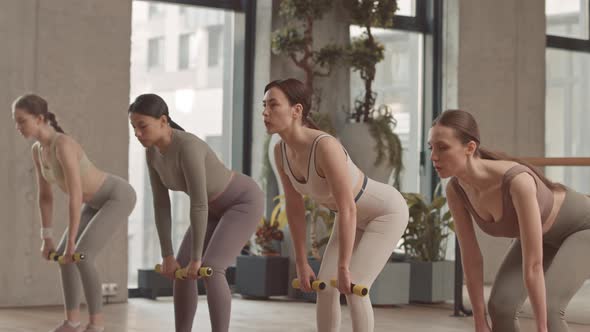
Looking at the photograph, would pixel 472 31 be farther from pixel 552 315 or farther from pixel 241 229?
pixel 552 315

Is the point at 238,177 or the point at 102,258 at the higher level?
the point at 238,177

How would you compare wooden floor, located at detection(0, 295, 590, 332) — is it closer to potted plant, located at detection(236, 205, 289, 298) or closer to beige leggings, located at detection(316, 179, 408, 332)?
potted plant, located at detection(236, 205, 289, 298)

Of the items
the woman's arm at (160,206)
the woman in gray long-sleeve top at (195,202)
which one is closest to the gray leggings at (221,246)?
the woman in gray long-sleeve top at (195,202)

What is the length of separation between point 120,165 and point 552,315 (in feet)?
13.9

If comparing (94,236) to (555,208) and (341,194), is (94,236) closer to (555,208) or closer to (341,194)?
(341,194)

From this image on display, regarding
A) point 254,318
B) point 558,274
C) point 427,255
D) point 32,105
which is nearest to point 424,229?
point 427,255

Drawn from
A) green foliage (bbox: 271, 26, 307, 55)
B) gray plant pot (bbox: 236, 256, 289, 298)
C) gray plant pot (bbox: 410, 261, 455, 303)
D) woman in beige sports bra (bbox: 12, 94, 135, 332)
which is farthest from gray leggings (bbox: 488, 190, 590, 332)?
green foliage (bbox: 271, 26, 307, 55)

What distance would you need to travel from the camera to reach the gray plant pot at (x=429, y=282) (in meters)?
6.80

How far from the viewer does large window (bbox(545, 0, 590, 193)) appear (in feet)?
29.6

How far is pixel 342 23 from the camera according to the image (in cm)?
773

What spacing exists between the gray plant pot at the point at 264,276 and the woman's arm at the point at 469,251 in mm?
3910

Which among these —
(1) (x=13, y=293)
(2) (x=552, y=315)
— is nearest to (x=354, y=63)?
(1) (x=13, y=293)

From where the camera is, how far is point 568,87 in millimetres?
9156

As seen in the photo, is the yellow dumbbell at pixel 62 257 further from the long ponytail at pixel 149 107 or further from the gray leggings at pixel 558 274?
the gray leggings at pixel 558 274
